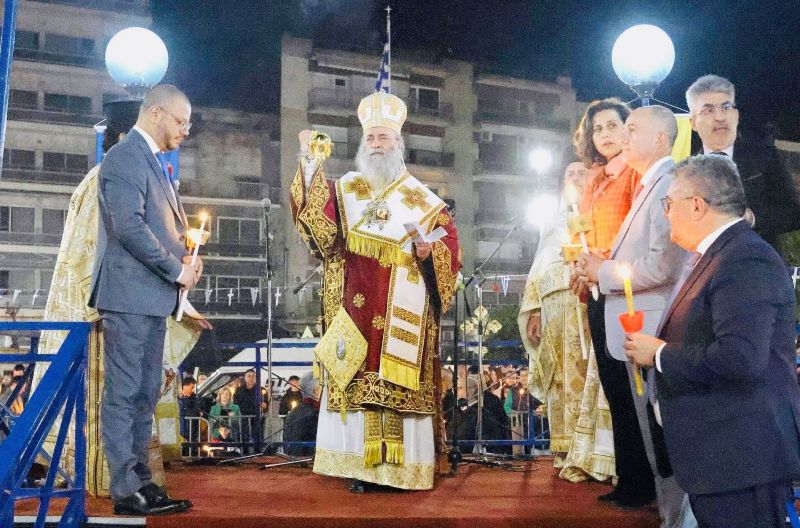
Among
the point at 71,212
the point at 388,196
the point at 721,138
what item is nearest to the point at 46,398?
the point at 71,212

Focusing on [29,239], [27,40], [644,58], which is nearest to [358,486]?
[644,58]

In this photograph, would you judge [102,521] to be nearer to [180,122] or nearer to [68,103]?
[180,122]

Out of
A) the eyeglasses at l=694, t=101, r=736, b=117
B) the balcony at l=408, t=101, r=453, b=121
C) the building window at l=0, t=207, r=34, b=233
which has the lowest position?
the eyeglasses at l=694, t=101, r=736, b=117

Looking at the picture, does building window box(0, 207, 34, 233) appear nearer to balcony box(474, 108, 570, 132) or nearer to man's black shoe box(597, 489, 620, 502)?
balcony box(474, 108, 570, 132)

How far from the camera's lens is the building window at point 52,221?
28.6 meters

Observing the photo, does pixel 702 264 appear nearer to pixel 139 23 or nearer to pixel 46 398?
pixel 46 398

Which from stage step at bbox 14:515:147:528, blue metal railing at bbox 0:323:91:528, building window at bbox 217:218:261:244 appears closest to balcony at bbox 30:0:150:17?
building window at bbox 217:218:261:244

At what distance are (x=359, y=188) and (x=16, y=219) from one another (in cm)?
2701

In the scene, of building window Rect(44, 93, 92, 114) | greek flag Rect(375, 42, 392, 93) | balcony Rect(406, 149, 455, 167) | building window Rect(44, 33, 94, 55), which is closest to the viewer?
greek flag Rect(375, 42, 392, 93)

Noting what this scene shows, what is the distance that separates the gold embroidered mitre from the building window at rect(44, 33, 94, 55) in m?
26.9

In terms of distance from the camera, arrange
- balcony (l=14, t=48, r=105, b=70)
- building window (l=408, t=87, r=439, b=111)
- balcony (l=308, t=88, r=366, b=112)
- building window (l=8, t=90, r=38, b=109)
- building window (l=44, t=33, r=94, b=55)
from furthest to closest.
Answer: building window (l=408, t=87, r=439, b=111)
balcony (l=308, t=88, r=366, b=112)
building window (l=44, t=33, r=94, b=55)
building window (l=8, t=90, r=38, b=109)
balcony (l=14, t=48, r=105, b=70)

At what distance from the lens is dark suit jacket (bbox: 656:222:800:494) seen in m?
2.48

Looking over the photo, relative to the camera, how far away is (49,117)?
→ 28.1 metres

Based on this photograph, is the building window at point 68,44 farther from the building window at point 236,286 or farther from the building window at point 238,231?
the building window at point 236,286
